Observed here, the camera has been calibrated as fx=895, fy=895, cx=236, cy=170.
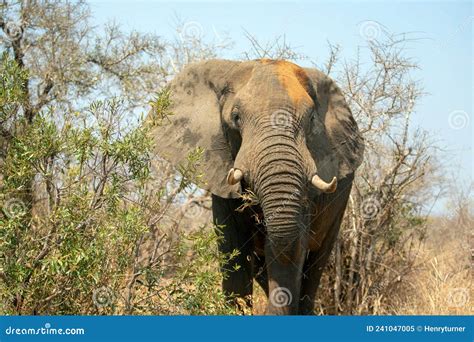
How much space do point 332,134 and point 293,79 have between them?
3.01 feet

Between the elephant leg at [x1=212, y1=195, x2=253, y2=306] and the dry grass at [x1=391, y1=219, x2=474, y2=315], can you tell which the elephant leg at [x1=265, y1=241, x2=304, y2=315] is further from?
the dry grass at [x1=391, y1=219, x2=474, y2=315]

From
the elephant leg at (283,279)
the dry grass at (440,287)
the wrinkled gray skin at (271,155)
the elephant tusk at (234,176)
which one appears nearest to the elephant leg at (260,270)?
the wrinkled gray skin at (271,155)

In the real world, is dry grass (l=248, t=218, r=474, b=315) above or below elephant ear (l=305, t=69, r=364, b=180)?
below

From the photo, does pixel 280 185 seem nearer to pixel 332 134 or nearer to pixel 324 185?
pixel 324 185

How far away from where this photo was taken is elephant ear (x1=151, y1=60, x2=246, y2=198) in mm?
7848

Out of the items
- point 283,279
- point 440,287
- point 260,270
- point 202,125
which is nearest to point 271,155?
point 283,279

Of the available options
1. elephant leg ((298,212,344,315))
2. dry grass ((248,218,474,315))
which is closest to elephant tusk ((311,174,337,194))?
elephant leg ((298,212,344,315))

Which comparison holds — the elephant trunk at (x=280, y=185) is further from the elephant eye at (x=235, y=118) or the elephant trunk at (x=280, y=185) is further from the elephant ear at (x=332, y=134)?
the elephant ear at (x=332, y=134)

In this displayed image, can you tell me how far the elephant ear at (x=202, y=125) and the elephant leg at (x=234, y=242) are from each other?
30 centimetres

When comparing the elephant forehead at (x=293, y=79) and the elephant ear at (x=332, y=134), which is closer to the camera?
the elephant forehead at (x=293, y=79)

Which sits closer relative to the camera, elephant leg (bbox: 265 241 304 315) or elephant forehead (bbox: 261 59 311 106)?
elephant leg (bbox: 265 241 304 315)

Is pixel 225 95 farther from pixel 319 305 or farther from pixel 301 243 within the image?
pixel 319 305

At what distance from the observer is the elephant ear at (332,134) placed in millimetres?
7984

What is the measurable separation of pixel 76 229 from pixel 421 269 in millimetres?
5023
